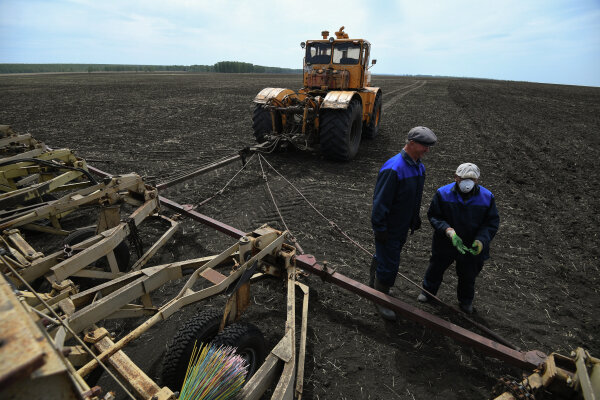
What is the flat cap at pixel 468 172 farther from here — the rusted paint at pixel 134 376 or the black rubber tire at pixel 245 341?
the rusted paint at pixel 134 376

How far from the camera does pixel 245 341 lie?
2.08m

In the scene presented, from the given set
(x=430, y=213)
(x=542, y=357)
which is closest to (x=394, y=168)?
(x=430, y=213)

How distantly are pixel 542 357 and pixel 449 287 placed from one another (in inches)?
54.7

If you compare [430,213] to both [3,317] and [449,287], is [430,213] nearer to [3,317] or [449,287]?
[449,287]

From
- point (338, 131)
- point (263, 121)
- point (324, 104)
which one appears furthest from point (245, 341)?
point (263, 121)

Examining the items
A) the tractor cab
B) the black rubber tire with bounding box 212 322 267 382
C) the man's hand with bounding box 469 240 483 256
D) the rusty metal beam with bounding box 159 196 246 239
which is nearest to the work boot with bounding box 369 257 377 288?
the man's hand with bounding box 469 240 483 256

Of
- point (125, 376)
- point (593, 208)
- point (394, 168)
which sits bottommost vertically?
point (593, 208)

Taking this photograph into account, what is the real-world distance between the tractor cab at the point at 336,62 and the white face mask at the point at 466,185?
602 centimetres

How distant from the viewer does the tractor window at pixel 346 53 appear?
800 centimetres

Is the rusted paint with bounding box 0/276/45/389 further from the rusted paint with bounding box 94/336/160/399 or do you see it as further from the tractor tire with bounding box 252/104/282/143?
the tractor tire with bounding box 252/104/282/143

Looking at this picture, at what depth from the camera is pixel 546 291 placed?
3.58 meters

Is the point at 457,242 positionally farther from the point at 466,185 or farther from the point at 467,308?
the point at 467,308

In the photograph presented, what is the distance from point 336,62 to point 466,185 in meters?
6.54

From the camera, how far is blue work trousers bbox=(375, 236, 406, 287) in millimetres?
3066
